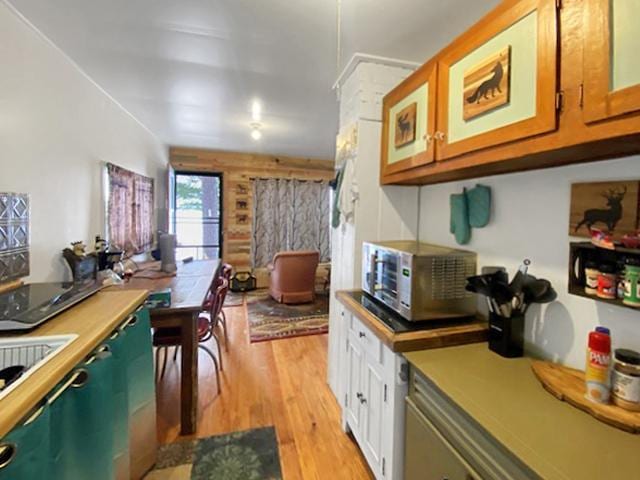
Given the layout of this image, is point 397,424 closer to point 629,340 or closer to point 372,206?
point 629,340

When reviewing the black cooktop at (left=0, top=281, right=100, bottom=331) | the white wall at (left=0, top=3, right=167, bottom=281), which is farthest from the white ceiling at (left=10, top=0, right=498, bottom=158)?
the black cooktop at (left=0, top=281, right=100, bottom=331)

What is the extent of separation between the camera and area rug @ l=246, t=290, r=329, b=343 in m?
3.62

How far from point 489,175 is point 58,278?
272cm

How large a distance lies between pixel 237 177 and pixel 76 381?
4.87 metres

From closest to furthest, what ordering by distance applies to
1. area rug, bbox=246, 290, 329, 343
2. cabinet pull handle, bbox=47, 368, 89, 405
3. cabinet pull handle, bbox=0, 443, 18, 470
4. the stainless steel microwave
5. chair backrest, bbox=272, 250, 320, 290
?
cabinet pull handle, bbox=0, 443, 18, 470 → cabinet pull handle, bbox=47, 368, 89, 405 → the stainless steel microwave → area rug, bbox=246, 290, 329, 343 → chair backrest, bbox=272, 250, 320, 290

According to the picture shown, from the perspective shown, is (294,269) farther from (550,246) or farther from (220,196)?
(550,246)

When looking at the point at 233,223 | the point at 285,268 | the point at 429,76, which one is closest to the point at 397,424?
the point at 429,76

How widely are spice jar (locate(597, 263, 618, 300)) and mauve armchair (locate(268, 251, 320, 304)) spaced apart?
3856 millimetres

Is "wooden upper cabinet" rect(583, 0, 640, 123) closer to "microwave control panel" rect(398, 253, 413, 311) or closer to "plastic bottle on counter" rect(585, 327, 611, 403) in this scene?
"plastic bottle on counter" rect(585, 327, 611, 403)

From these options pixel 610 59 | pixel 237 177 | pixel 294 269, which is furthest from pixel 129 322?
pixel 237 177

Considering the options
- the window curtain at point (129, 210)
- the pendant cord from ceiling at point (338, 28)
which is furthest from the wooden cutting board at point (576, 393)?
the window curtain at point (129, 210)

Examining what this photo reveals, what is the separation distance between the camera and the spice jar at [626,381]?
87 centimetres

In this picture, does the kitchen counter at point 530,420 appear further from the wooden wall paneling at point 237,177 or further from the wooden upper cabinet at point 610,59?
the wooden wall paneling at point 237,177

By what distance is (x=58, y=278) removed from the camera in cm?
206
